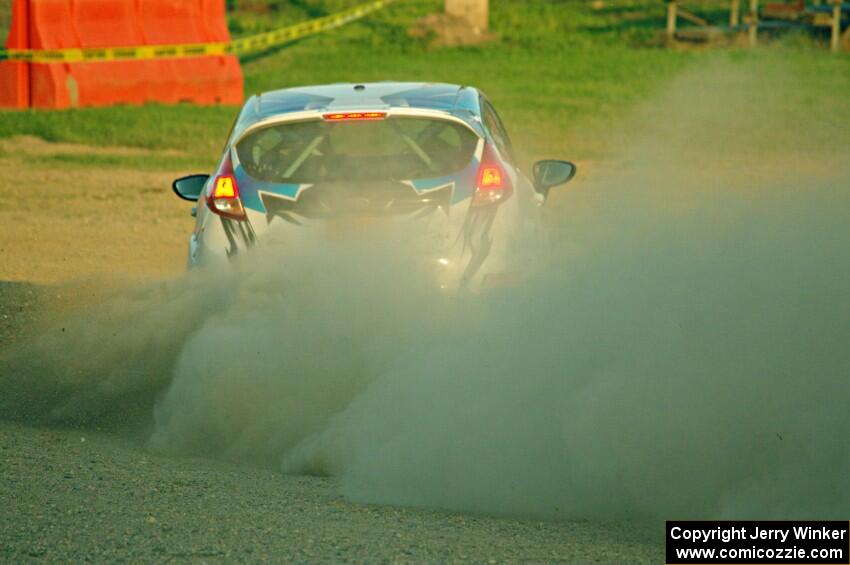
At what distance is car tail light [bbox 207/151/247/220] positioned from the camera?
23.5 ft

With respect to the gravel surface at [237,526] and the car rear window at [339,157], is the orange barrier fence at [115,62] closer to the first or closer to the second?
the car rear window at [339,157]

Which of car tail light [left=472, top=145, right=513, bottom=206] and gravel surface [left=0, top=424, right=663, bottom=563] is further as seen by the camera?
car tail light [left=472, top=145, right=513, bottom=206]

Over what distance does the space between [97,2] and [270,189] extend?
1461cm

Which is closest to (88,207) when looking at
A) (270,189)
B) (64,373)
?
(64,373)

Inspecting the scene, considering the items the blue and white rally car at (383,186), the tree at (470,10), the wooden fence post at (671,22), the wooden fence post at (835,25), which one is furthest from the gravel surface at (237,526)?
the tree at (470,10)

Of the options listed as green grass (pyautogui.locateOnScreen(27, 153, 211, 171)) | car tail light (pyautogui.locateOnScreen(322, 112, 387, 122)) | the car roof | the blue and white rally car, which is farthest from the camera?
green grass (pyautogui.locateOnScreen(27, 153, 211, 171))

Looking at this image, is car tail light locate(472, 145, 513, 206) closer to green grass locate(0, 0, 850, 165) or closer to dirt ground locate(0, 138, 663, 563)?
dirt ground locate(0, 138, 663, 563)

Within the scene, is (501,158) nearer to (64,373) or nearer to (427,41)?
(64,373)

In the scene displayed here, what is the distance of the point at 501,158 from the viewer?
296 inches

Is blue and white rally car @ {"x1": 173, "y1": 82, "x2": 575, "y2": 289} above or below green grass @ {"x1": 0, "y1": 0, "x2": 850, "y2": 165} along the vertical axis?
above

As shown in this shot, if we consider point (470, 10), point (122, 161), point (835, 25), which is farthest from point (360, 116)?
point (470, 10)

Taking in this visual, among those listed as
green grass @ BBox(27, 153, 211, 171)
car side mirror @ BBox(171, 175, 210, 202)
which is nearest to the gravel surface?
car side mirror @ BBox(171, 175, 210, 202)

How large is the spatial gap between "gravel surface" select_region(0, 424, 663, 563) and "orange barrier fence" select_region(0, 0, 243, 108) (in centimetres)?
1501

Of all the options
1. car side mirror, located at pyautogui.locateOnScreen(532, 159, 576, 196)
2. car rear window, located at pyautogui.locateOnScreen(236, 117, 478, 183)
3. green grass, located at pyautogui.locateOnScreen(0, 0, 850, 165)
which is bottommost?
green grass, located at pyautogui.locateOnScreen(0, 0, 850, 165)
